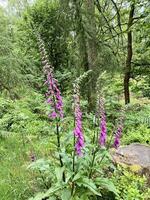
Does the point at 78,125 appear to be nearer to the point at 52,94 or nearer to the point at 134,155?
the point at 52,94

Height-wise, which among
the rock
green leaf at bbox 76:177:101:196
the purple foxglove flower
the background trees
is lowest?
the rock

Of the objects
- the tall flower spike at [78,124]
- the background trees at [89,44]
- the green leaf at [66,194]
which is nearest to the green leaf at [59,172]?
the green leaf at [66,194]

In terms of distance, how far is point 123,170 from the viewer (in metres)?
4.87

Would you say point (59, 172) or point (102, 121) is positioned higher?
point (102, 121)

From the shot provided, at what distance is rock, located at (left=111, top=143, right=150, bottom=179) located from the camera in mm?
4970

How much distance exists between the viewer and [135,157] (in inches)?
206

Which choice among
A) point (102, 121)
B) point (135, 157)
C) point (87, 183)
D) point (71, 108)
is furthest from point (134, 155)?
point (102, 121)

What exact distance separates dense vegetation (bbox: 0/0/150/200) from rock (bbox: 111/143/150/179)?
123mm

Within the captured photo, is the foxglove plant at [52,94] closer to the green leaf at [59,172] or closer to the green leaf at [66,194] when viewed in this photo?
the green leaf at [59,172]

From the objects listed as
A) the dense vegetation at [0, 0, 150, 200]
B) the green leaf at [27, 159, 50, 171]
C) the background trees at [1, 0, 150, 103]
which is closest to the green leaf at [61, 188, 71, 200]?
the dense vegetation at [0, 0, 150, 200]

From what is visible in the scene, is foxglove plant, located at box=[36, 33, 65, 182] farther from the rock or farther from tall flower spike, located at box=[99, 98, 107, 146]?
the rock

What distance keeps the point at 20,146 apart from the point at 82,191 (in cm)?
315

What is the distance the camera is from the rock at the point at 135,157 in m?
4.97

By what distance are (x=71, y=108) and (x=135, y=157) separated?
1.33m
